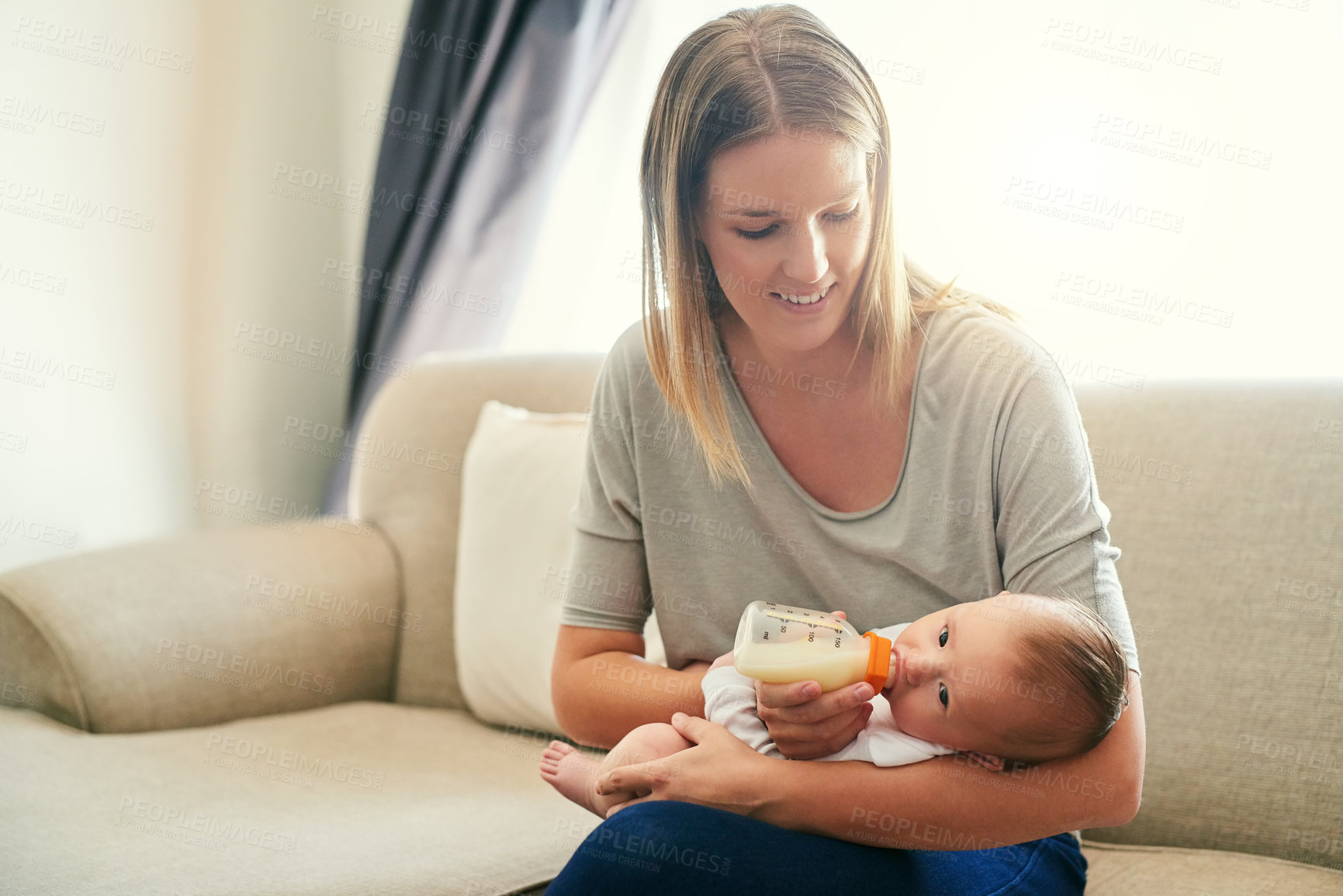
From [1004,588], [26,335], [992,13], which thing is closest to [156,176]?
[26,335]

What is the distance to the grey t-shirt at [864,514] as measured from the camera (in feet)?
3.37

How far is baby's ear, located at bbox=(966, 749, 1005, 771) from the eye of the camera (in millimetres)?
968

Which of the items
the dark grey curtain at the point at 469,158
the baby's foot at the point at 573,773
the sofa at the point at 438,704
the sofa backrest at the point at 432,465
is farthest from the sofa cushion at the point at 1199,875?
the dark grey curtain at the point at 469,158

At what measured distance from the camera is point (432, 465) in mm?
2102

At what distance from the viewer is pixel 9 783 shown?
142 cm

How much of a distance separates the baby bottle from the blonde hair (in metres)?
0.27

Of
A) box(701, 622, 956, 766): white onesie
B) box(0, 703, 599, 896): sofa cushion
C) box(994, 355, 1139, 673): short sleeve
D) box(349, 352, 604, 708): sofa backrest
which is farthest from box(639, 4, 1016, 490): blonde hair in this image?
box(349, 352, 604, 708): sofa backrest

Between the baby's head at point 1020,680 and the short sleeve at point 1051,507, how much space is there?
4 centimetres

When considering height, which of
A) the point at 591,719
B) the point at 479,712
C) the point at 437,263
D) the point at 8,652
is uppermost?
the point at 437,263

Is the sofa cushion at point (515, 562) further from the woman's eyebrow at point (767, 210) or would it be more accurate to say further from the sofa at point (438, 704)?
the woman's eyebrow at point (767, 210)

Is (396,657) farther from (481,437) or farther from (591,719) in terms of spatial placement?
(591,719)

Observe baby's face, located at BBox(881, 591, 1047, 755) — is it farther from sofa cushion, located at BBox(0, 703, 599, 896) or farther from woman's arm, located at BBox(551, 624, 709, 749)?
sofa cushion, located at BBox(0, 703, 599, 896)

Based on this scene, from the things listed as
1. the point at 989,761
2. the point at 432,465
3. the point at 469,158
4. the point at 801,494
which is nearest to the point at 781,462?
the point at 801,494

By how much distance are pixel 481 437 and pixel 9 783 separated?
941 millimetres
